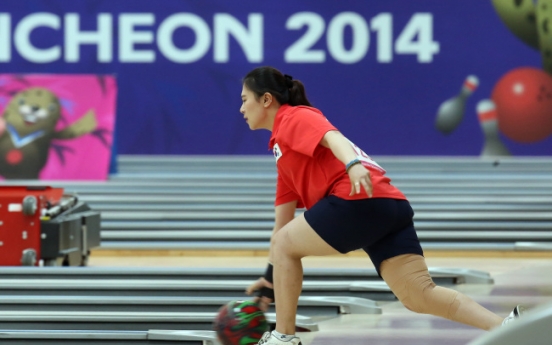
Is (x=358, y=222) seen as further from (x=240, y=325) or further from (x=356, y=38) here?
(x=356, y=38)

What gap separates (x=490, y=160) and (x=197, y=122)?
9.79 ft

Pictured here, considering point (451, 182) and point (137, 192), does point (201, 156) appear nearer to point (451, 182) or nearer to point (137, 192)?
point (137, 192)

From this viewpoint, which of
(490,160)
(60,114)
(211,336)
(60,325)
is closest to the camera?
(211,336)

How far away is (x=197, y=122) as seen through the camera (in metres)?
9.91

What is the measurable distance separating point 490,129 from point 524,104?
42cm

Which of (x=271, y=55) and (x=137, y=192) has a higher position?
(x=271, y=55)

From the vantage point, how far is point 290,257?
2.83 meters

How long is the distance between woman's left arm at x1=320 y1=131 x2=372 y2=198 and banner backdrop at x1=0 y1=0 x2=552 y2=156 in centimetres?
704

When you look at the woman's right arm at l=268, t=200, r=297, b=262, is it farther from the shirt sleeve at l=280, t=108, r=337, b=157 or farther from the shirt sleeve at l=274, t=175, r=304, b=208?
the shirt sleeve at l=280, t=108, r=337, b=157

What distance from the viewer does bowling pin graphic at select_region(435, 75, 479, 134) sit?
9695mm

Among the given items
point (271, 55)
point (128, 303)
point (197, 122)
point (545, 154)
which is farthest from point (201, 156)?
point (128, 303)

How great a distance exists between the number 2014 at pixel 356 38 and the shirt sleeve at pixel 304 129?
6993 mm

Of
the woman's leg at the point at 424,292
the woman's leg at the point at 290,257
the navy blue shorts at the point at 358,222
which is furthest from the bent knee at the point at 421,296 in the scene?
the woman's leg at the point at 290,257

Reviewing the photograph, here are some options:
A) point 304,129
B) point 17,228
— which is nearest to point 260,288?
point 304,129
